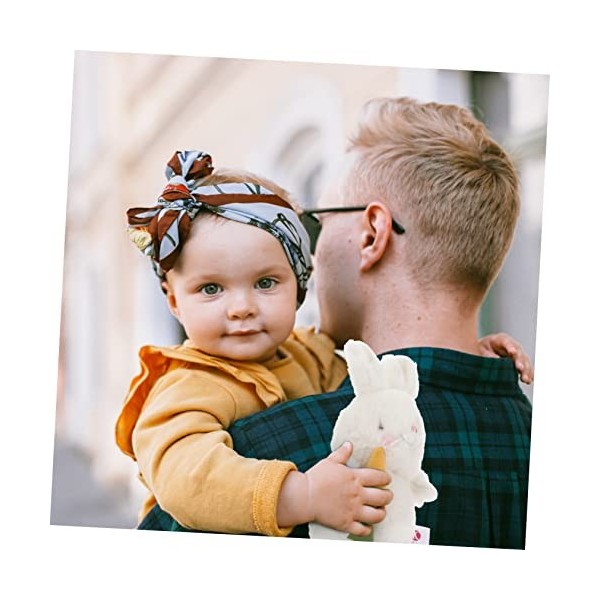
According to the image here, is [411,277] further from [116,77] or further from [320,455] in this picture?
[116,77]

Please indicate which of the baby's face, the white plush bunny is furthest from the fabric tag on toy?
the baby's face

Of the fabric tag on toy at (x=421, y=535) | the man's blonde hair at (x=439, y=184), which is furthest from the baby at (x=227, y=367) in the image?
the man's blonde hair at (x=439, y=184)

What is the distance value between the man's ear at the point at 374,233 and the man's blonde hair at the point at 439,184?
0.02 meters

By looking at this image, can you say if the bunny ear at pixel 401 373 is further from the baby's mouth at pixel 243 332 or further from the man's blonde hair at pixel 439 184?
the baby's mouth at pixel 243 332

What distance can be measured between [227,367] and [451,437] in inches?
20.7

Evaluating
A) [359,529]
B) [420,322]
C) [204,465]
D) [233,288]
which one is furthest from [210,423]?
[420,322]

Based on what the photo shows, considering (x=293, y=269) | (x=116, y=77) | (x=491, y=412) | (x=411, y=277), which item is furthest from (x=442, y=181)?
(x=116, y=77)

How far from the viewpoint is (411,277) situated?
2.18 m

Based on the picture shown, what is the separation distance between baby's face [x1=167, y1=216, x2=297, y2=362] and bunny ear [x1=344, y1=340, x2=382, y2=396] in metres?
0.18

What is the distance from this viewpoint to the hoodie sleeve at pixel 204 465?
204 cm

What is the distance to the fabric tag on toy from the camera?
217 centimetres

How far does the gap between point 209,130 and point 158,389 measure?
65 centimetres

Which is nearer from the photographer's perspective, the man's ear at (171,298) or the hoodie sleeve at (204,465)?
the hoodie sleeve at (204,465)

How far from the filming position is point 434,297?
2178 millimetres
